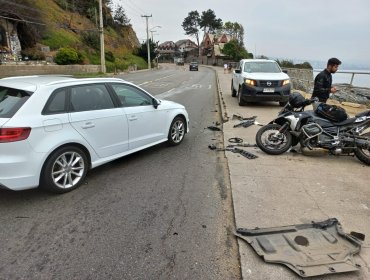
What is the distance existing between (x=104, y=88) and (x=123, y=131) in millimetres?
770

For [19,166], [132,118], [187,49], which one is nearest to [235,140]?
[132,118]

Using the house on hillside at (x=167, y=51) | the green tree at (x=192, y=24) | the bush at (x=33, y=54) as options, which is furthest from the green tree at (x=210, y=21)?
the bush at (x=33, y=54)

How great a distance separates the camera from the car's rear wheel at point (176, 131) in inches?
263

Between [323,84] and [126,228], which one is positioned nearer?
[126,228]

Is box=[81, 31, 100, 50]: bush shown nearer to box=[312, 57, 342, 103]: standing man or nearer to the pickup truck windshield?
the pickup truck windshield

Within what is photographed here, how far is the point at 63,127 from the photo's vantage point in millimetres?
4270

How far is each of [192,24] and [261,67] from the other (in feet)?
366

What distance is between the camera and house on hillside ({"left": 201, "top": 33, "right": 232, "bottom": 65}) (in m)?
84.2

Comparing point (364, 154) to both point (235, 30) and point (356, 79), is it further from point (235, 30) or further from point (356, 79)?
point (235, 30)

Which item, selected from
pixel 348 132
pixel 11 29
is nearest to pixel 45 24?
pixel 11 29

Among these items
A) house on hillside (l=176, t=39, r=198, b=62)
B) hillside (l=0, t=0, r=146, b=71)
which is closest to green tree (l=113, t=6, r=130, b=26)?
hillside (l=0, t=0, r=146, b=71)

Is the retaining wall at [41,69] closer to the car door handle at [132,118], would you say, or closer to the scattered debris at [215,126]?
the scattered debris at [215,126]

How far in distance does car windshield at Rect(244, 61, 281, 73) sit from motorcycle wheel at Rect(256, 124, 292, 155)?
6.72m

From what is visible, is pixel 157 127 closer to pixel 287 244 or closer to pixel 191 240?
pixel 191 240
